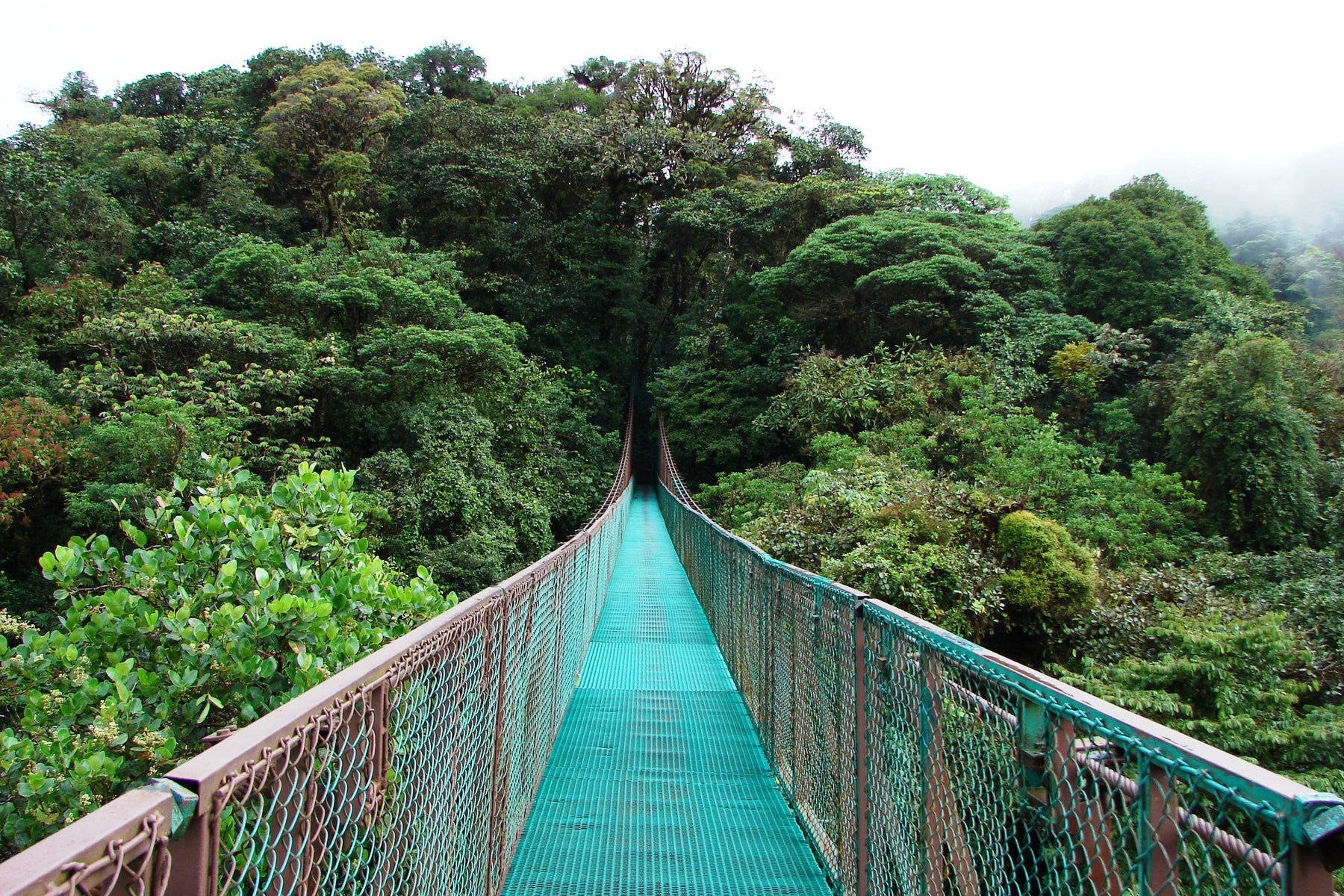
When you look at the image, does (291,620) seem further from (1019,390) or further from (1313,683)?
(1019,390)

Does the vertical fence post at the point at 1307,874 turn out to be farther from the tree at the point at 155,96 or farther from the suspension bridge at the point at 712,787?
the tree at the point at 155,96

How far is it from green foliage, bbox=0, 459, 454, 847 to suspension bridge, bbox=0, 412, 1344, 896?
1.71 ft

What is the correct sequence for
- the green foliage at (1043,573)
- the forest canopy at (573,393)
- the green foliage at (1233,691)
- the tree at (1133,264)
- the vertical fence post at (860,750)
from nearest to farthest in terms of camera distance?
the vertical fence post at (860,750) < the forest canopy at (573,393) < the green foliage at (1233,691) < the green foliage at (1043,573) < the tree at (1133,264)

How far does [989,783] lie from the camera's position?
1.25m

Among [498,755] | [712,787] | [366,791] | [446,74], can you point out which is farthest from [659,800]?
[446,74]

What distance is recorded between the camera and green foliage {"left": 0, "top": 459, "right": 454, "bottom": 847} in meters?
1.78

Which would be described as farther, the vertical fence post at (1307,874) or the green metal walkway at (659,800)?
the green metal walkway at (659,800)

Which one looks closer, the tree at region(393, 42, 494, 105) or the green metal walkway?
the green metal walkway

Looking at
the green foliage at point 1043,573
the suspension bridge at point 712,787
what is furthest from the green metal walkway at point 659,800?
the green foliage at point 1043,573

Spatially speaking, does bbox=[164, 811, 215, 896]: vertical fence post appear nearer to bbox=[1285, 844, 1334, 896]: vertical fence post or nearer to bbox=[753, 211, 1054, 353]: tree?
bbox=[1285, 844, 1334, 896]: vertical fence post

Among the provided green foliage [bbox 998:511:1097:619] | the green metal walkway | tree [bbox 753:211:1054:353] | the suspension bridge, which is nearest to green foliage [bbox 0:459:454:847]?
the suspension bridge

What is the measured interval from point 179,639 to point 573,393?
55.3 feet

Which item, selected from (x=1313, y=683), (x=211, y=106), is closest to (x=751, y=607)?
(x=1313, y=683)

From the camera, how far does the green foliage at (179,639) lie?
5.83 feet
